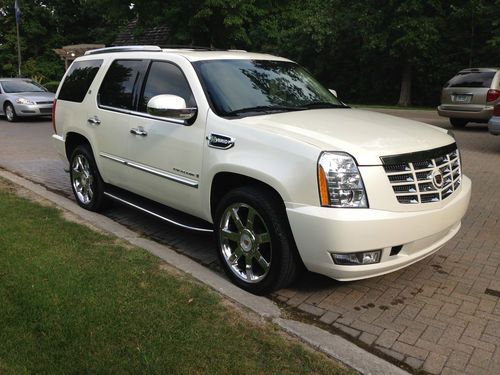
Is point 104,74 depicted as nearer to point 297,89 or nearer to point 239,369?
point 297,89

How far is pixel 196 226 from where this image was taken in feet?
15.1

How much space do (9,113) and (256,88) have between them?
613 inches

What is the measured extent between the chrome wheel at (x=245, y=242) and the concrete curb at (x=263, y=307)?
163 millimetres

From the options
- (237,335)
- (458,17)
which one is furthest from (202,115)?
(458,17)

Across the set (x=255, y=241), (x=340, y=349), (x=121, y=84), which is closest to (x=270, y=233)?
(x=255, y=241)

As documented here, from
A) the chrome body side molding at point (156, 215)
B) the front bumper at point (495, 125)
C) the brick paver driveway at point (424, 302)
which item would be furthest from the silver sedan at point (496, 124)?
the chrome body side molding at point (156, 215)

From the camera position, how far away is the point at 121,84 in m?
5.49

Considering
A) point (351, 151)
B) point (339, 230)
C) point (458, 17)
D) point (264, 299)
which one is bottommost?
point (264, 299)

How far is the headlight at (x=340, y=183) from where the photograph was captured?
347 centimetres

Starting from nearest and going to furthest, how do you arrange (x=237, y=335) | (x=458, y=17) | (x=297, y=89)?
(x=237, y=335) → (x=297, y=89) → (x=458, y=17)

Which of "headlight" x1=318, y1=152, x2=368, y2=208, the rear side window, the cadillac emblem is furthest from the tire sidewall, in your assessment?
the rear side window

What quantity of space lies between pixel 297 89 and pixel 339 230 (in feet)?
6.55

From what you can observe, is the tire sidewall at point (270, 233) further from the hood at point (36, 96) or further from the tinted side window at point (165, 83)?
the hood at point (36, 96)

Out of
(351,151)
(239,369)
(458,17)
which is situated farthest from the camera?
(458,17)
